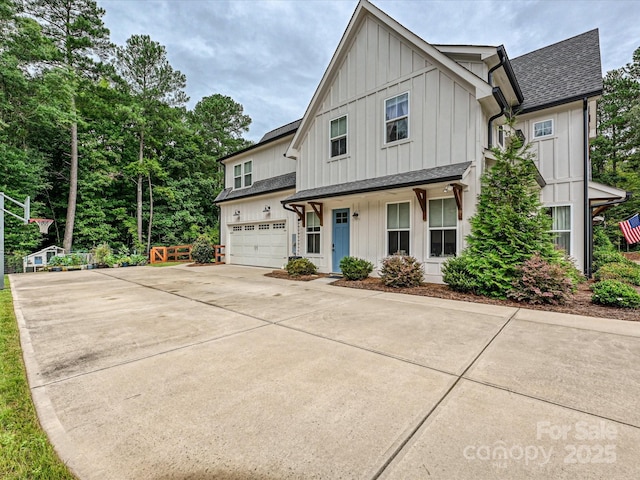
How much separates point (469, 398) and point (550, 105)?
1086 centimetres

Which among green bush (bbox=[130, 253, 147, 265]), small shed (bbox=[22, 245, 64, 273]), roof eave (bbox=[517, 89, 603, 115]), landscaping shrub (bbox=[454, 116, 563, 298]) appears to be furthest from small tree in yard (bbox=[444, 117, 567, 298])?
small shed (bbox=[22, 245, 64, 273])

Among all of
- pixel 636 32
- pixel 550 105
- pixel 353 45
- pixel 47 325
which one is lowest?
pixel 47 325

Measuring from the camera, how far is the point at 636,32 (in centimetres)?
1886

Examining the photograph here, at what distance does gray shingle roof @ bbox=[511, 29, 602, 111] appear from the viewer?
9.20 metres

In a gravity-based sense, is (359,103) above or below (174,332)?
above

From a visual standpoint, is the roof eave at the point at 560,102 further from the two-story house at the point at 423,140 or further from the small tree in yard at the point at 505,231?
the small tree in yard at the point at 505,231

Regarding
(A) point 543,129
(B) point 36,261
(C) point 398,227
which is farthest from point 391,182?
(B) point 36,261

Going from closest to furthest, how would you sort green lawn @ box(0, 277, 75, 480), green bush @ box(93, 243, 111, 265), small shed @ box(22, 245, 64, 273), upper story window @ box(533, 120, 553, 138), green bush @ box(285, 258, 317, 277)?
1. green lawn @ box(0, 277, 75, 480)
2. upper story window @ box(533, 120, 553, 138)
3. green bush @ box(285, 258, 317, 277)
4. small shed @ box(22, 245, 64, 273)
5. green bush @ box(93, 243, 111, 265)

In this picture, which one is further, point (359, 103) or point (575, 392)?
point (359, 103)

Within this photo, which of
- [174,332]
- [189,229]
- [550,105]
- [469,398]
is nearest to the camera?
[469,398]

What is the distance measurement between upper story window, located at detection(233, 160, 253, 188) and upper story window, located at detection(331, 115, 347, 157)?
21.8ft

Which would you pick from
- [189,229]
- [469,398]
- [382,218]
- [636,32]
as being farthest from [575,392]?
[636,32]

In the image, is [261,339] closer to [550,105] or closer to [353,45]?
[353,45]

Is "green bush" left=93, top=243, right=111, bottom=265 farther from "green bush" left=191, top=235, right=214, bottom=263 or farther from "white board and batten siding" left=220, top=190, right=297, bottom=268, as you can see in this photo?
"white board and batten siding" left=220, top=190, right=297, bottom=268
